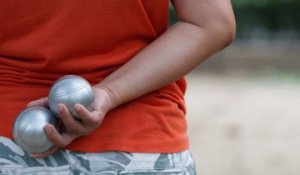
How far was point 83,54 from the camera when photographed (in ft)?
9.69

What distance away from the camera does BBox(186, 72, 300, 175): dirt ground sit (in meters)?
7.12

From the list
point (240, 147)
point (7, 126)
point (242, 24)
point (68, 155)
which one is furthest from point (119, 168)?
point (242, 24)

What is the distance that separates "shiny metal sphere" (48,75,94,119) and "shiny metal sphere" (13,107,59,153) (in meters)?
0.03

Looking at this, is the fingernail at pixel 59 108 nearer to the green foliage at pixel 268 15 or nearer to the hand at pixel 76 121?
the hand at pixel 76 121

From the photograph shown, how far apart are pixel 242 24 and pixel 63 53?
948 centimetres

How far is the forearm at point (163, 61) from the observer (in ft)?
9.65

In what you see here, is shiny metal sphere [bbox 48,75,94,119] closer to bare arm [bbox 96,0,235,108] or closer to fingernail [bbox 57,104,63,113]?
fingernail [bbox 57,104,63,113]

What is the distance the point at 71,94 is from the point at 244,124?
5.48m

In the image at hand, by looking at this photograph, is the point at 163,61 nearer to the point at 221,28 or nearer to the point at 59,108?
the point at 221,28

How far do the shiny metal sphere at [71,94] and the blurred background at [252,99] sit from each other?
4160 mm

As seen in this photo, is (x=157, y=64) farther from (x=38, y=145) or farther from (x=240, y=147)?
(x=240, y=147)

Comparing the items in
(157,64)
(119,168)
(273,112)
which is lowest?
(273,112)

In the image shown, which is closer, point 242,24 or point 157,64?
point 157,64

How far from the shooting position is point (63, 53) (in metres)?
2.94
